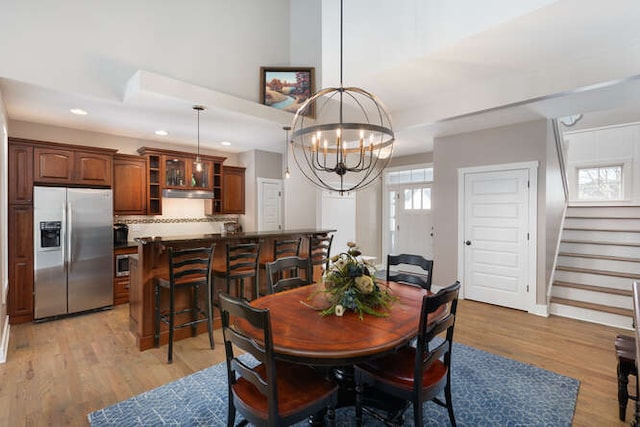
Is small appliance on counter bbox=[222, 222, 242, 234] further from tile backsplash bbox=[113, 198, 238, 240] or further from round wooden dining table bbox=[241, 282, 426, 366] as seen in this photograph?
round wooden dining table bbox=[241, 282, 426, 366]

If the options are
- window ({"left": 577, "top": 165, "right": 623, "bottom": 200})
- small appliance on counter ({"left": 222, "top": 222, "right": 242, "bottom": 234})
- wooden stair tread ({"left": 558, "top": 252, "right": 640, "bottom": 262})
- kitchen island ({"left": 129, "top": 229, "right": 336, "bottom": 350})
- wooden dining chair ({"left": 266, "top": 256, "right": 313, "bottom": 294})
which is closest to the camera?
wooden dining chair ({"left": 266, "top": 256, "right": 313, "bottom": 294})

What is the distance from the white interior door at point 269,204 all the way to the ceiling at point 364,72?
167 cm

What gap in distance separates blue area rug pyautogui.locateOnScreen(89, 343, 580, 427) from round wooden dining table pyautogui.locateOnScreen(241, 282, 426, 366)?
2.62 ft

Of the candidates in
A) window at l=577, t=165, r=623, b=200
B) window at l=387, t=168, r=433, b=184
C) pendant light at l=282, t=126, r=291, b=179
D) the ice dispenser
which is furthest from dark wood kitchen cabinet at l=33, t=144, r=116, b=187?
A: window at l=577, t=165, r=623, b=200

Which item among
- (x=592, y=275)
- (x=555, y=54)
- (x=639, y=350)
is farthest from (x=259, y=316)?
(x=592, y=275)

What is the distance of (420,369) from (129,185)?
16.2 feet

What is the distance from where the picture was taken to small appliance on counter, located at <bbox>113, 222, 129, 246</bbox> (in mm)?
4742

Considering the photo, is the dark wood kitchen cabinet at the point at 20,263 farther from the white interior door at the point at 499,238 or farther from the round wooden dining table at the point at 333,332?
the white interior door at the point at 499,238

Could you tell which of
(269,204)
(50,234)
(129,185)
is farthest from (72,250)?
(269,204)

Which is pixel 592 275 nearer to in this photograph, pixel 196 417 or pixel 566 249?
pixel 566 249

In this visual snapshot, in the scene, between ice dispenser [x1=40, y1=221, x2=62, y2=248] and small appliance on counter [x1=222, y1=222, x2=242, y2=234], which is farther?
small appliance on counter [x1=222, y1=222, x2=242, y2=234]

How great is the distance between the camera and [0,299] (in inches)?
121

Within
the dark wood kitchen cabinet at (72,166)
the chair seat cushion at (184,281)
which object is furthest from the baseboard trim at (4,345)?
the dark wood kitchen cabinet at (72,166)

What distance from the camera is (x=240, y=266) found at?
3.43m
